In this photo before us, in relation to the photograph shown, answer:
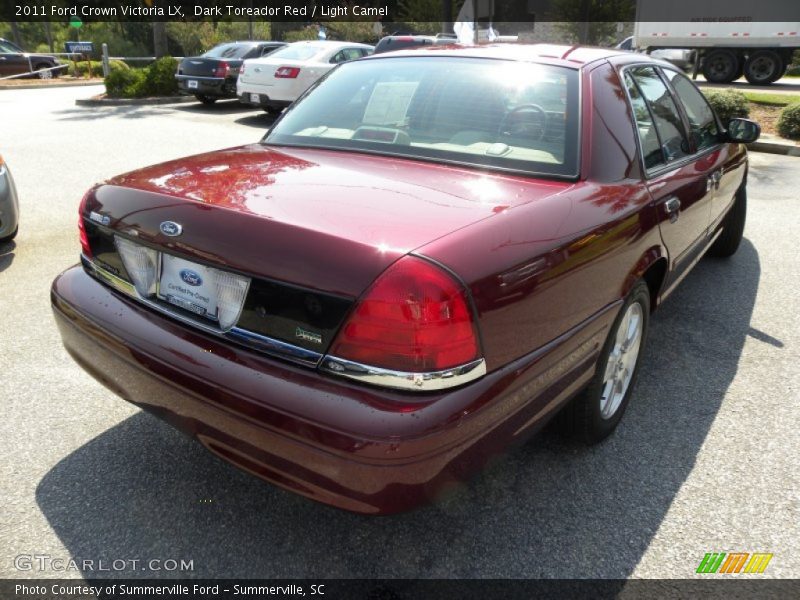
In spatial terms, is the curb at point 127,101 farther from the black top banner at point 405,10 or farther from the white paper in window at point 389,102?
the white paper in window at point 389,102

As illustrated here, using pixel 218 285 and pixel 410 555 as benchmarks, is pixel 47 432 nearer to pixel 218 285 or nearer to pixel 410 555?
pixel 218 285

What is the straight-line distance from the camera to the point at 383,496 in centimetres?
171

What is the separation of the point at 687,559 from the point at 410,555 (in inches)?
36.9

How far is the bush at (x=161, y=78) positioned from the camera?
16.0 m

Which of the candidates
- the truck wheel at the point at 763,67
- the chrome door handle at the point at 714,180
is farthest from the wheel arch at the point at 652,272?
the truck wheel at the point at 763,67

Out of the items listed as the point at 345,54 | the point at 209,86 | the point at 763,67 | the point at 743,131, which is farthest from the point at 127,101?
the point at 763,67

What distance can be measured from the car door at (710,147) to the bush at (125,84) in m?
14.9

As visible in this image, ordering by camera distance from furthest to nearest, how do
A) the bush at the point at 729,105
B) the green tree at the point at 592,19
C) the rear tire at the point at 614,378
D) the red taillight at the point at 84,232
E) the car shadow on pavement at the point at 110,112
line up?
the green tree at the point at 592,19 < the car shadow on pavement at the point at 110,112 < the bush at the point at 729,105 < the rear tire at the point at 614,378 < the red taillight at the point at 84,232

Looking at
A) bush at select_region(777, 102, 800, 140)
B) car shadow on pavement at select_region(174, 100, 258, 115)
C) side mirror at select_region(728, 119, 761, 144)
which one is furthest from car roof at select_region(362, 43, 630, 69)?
car shadow on pavement at select_region(174, 100, 258, 115)

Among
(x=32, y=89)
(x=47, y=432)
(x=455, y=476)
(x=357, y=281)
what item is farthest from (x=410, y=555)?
(x=32, y=89)

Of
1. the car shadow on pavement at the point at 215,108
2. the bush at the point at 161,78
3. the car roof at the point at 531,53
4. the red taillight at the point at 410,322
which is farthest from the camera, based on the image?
the bush at the point at 161,78

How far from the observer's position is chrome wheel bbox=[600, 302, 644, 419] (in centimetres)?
271

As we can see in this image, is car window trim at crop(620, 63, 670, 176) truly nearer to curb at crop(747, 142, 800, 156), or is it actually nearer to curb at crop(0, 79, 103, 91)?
curb at crop(747, 142, 800, 156)

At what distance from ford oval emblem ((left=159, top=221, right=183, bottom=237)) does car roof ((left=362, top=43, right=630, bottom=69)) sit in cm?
163
